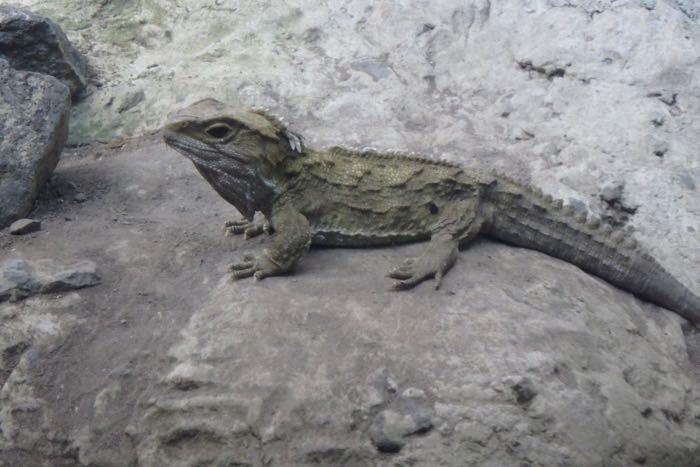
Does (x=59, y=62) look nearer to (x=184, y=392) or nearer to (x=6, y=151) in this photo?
(x=6, y=151)

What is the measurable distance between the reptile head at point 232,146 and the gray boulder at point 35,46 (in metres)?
3.49

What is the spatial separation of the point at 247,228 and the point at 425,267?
5.28 ft

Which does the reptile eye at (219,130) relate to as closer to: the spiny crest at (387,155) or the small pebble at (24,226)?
the spiny crest at (387,155)

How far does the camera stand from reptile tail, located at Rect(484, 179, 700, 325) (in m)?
5.07

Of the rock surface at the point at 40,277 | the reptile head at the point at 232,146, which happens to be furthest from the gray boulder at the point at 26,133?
the reptile head at the point at 232,146

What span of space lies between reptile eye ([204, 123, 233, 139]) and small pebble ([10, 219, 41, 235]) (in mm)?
1806

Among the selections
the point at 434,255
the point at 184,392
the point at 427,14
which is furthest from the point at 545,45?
the point at 184,392

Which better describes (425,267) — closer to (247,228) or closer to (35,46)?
(247,228)

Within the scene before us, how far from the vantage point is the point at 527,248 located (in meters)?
5.31

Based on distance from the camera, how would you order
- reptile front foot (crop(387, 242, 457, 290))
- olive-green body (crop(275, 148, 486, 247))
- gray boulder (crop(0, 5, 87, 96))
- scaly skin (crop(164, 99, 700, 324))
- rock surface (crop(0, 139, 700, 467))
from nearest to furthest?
rock surface (crop(0, 139, 700, 467))
reptile front foot (crop(387, 242, 457, 290))
scaly skin (crop(164, 99, 700, 324))
olive-green body (crop(275, 148, 486, 247))
gray boulder (crop(0, 5, 87, 96))

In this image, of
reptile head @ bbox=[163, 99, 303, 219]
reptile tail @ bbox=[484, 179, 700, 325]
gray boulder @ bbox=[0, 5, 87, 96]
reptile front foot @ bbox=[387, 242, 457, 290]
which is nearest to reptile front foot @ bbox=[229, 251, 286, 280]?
reptile head @ bbox=[163, 99, 303, 219]

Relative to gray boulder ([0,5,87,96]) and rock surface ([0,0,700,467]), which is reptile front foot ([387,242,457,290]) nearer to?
rock surface ([0,0,700,467])

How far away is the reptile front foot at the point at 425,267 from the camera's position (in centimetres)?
→ 444

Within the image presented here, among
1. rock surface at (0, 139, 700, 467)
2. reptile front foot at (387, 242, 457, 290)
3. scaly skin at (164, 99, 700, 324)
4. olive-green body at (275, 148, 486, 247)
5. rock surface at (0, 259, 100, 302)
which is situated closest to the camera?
rock surface at (0, 139, 700, 467)
